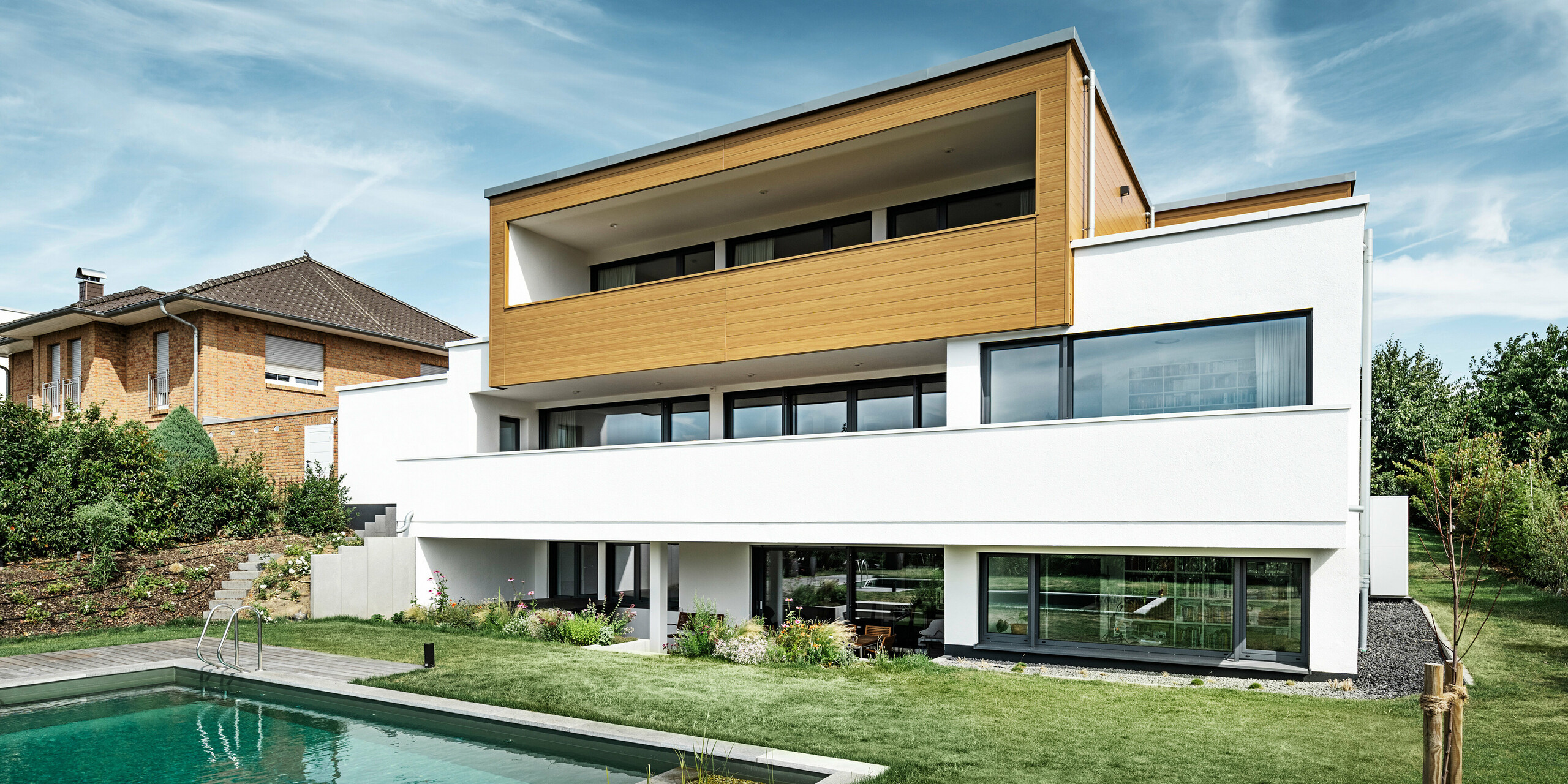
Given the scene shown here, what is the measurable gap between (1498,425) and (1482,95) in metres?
20.7

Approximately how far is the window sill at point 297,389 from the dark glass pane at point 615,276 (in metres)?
11.7

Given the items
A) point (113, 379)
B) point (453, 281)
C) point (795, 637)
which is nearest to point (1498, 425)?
point (795, 637)

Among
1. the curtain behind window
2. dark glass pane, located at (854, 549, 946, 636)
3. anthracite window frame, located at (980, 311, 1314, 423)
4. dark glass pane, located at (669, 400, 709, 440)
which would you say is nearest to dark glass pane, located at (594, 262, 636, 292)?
dark glass pane, located at (669, 400, 709, 440)

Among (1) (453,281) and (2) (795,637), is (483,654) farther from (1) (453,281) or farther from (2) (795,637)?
(1) (453,281)

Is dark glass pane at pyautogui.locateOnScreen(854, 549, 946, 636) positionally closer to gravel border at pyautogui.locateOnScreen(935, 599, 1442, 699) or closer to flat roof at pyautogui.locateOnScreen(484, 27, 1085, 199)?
gravel border at pyautogui.locateOnScreen(935, 599, 1442, 699)

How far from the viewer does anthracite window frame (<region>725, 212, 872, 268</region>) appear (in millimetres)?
15820

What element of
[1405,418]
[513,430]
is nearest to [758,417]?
[513,430]

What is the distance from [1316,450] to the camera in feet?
33.2

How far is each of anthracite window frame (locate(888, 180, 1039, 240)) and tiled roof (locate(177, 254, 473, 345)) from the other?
16339mm

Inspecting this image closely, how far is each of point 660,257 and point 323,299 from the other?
14314 mm

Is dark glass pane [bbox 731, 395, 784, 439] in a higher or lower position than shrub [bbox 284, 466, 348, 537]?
higher

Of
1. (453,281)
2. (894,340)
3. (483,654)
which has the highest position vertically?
(453,281)

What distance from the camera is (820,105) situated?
13.6 metres

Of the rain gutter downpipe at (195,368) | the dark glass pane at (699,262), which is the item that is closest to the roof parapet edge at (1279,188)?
the dark glass pane at (699,262)
